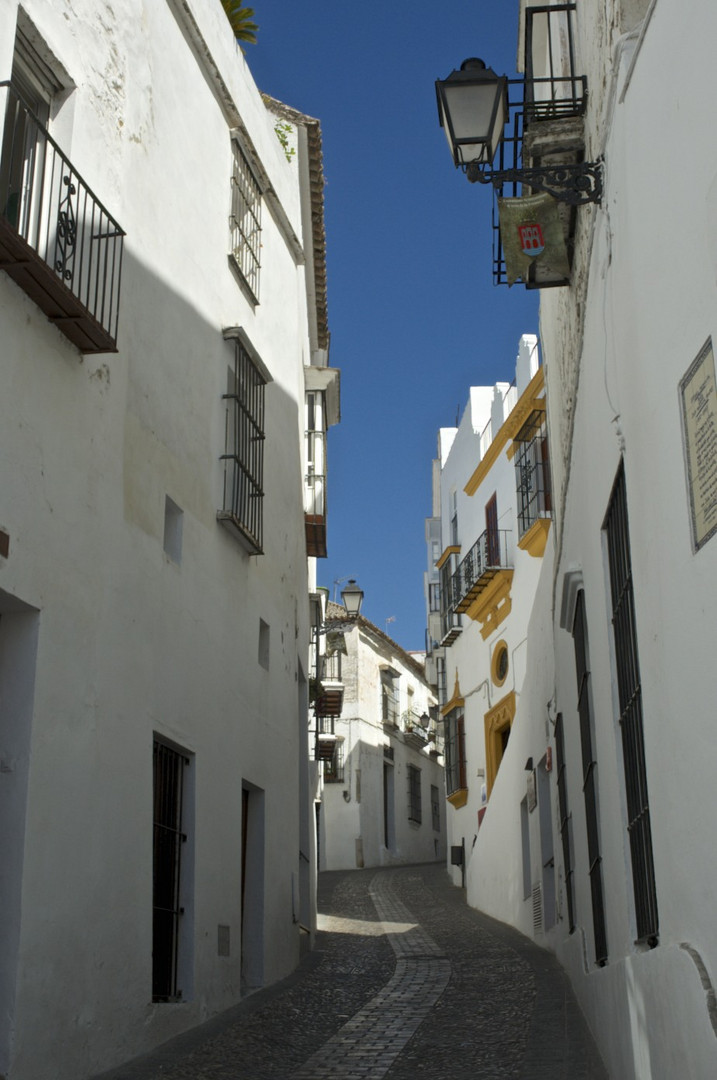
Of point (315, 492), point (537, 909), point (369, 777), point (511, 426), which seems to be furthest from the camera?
point (369, 777)

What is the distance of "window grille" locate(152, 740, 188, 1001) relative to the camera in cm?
821

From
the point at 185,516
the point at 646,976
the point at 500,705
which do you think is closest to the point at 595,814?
the point at 646,976

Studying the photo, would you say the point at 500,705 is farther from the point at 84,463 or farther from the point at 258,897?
the point at 84,463

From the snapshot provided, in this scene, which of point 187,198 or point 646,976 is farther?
point 187,198

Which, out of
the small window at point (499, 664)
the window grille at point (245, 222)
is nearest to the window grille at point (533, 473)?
the small window at point (499, 664)

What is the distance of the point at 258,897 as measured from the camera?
10805 mm

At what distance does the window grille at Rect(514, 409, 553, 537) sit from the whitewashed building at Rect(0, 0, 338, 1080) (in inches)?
285

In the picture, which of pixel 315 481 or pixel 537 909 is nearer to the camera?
pixel 537 909

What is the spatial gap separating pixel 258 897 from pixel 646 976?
633 centimetres

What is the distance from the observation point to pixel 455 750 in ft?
87.4

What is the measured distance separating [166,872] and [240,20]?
→ 332 inches

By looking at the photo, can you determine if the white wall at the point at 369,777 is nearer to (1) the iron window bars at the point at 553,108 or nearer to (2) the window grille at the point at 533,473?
(2) the window grille at the point at 533,473

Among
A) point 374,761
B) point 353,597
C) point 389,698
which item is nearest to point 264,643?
point 353,597

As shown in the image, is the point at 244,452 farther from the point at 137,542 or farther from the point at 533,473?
the point at 533,473
